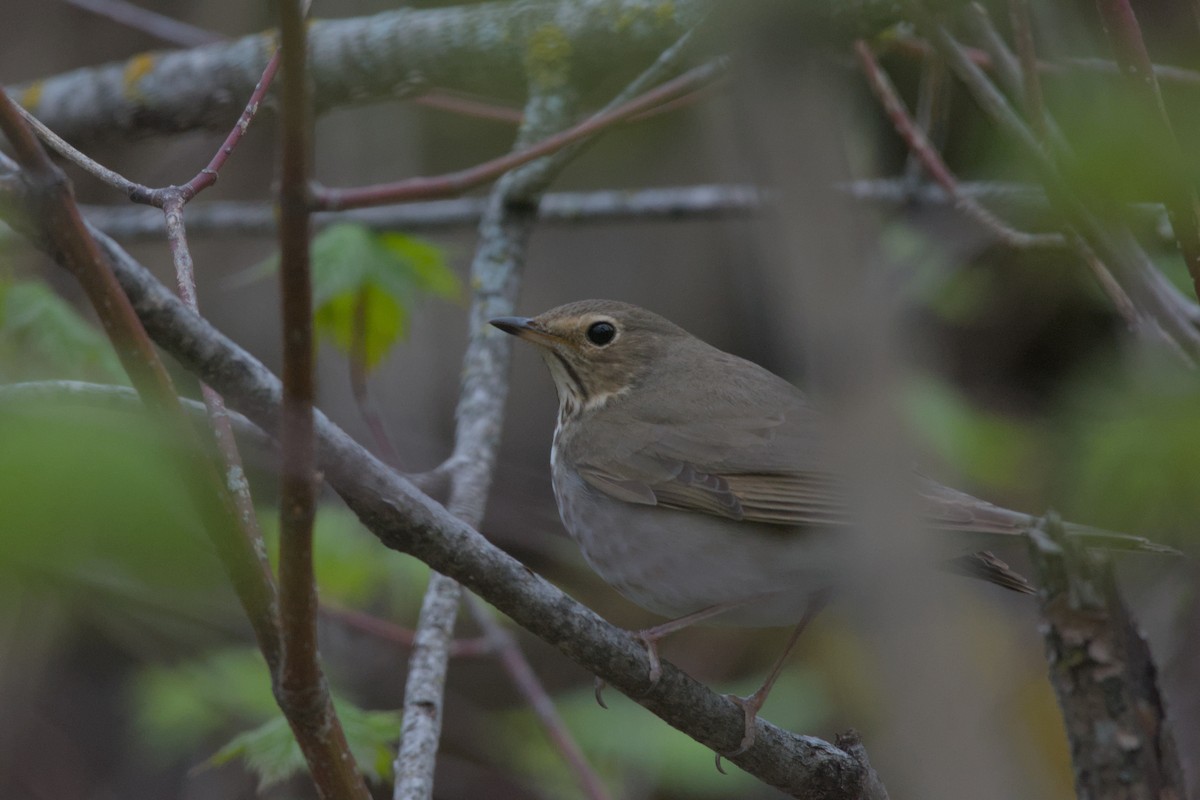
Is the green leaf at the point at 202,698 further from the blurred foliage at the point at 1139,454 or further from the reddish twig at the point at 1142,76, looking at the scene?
the reddish twig at the point at 1142,76

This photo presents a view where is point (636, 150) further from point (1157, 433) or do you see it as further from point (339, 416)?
point (1157, 433)

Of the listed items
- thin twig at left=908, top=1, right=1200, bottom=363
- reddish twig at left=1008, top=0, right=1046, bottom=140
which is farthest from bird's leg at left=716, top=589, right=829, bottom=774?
reddish twig at left=1008, top=0, right=1046, bottom=140

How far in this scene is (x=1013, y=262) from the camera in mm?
7297

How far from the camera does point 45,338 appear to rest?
14.4 ft

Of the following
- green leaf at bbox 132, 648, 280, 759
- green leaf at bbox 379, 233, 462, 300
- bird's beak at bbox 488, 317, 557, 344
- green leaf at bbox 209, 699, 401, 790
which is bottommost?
green leaf at bbox 132, 648, 280, 759

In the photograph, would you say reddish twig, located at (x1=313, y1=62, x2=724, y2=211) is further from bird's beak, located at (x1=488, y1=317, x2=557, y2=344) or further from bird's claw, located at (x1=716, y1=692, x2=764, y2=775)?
bird's claw, located at (x1=716, y1=692, x2=764, y2=775)

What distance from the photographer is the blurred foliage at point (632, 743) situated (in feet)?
17.8

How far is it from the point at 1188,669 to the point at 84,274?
12.1 feet

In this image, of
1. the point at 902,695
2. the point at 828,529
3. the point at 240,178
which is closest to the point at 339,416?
the point at 240,178

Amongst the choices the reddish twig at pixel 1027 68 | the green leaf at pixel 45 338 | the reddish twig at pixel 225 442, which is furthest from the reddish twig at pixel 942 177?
the green leaf at pixel 45 338

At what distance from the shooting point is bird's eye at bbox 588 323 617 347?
4680mm

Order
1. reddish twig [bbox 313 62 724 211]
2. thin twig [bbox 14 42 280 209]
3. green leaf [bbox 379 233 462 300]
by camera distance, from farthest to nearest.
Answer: green leaf [bbox 379 233 462 300] → reddish twig [bbox 313 62 724 211] → thin twig [bbox 14 42 280 209]

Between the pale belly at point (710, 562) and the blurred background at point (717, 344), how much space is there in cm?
29

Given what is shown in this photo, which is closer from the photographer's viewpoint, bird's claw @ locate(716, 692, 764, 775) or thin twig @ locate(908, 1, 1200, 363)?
thin twig @ locate(908, 1, 1200, 363)
